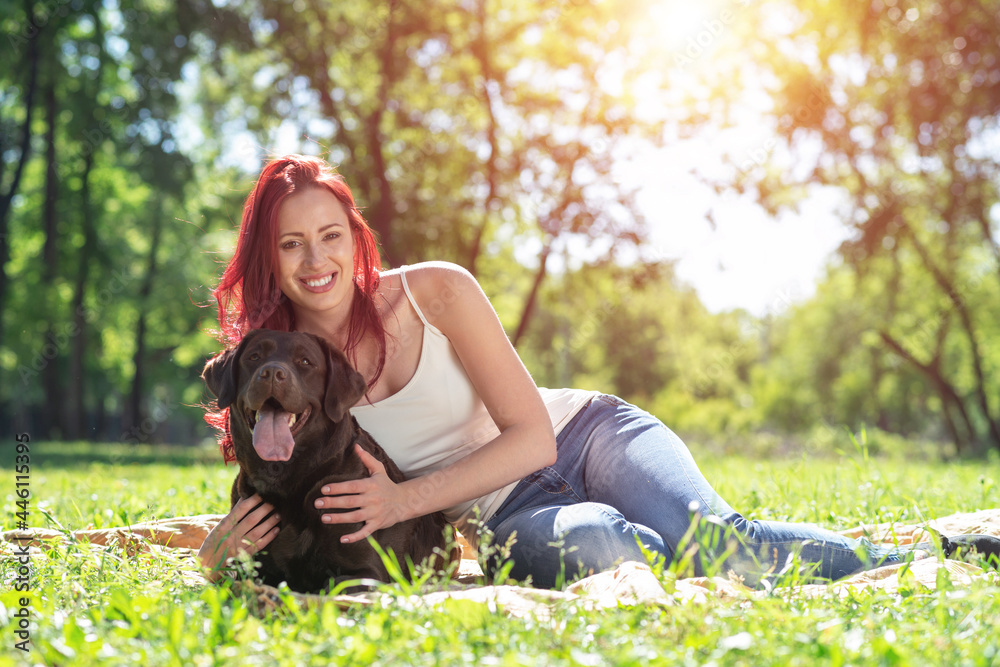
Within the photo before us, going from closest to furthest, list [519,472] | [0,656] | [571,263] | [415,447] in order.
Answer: [0,656] < [519,472] < [415,447] < [571,263]

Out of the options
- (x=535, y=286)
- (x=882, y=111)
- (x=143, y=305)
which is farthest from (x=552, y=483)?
(x=143, y=305)

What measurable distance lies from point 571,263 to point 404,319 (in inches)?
487

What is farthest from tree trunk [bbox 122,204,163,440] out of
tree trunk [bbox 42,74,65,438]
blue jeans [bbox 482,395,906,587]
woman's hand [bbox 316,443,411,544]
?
woman's hand [bbox 316,443,411,544]

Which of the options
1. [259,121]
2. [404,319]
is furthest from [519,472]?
[259,121]

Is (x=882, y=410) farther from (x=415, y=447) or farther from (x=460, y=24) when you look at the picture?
(x=415, y=447)

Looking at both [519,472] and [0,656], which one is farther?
[519,472]

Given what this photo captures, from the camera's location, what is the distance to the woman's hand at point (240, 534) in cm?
307

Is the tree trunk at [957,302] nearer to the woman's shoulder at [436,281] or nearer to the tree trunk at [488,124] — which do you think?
the tree trunk at [488,124]

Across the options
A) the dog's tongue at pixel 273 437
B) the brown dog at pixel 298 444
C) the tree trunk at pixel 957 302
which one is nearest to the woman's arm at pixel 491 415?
the brown dog at pixel 298 444

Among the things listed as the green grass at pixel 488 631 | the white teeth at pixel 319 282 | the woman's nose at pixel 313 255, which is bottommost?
the green grass at pixel 488 631

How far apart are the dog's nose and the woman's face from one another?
2.00 feet

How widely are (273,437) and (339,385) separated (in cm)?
35

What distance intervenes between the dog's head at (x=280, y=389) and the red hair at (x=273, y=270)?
33cm

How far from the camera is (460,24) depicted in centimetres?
1469
